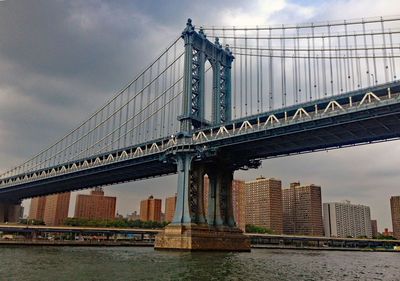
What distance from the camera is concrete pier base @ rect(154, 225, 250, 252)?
67500 millimetres

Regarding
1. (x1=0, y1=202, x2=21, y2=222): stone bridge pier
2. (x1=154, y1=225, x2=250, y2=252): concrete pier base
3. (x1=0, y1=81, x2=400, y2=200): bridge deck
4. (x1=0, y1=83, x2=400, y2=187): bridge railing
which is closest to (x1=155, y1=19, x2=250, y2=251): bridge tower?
(x1=154, y1=225, x2=250, y2=252): concrete pier base

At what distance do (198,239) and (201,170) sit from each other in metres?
13.6

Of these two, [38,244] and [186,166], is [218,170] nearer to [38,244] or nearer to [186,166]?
[186,166]

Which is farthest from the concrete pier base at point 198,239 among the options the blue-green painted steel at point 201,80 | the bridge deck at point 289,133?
the blue-green painted steel at point 201,80

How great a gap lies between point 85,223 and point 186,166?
131 meters

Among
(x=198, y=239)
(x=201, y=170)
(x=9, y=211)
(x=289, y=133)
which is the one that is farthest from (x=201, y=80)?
(x=9, y=211)

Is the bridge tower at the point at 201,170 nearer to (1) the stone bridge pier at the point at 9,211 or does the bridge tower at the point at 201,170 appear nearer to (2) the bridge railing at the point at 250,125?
(2) the bridge railing at the point at 250,125

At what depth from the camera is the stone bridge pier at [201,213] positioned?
69.2 metres

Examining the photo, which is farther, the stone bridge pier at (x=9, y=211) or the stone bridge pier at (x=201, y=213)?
the stone bridge pier at (x=9, y=211)

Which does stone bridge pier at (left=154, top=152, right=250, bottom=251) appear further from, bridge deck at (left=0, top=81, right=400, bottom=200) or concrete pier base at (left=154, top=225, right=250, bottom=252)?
bridge deck at (left=0, top=81, right=400, bottom=200)

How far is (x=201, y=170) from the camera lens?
7644 cm

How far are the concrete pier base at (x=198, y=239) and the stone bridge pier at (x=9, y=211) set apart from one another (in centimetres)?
9948

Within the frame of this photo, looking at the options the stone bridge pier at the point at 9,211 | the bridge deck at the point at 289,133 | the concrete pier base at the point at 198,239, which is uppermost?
the bridge deck at the point at 289,133

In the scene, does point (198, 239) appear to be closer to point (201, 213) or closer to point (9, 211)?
point (201, 213)
